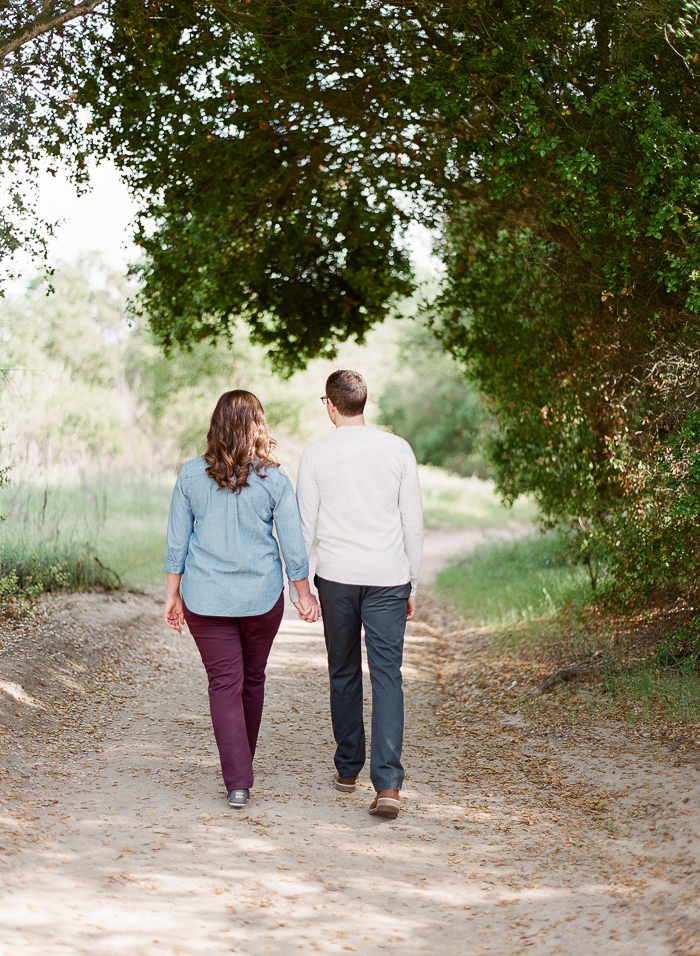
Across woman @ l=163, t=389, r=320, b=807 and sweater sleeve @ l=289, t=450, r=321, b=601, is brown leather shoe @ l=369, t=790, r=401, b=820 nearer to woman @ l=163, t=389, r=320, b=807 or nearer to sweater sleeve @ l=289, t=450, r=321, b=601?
woman @ l=163, t=389, r=320, b=807

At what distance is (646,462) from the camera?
291 inches

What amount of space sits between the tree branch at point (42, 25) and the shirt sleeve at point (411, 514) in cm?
370

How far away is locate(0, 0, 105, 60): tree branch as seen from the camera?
5.86 m

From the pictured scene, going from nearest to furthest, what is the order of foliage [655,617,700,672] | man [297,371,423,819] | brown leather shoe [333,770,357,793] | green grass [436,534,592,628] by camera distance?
→ 1. man [297,371,423,819]
2. brown leather shoe [333,770,357,793]
3. foliage [655,617,700,672]
4. green grass [436,534,592,628]

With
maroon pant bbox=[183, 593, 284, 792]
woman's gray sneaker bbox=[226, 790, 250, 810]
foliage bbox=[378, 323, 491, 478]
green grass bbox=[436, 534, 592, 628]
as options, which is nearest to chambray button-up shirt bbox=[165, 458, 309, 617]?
maroon pant bbox=[183, 593, 284, 792]

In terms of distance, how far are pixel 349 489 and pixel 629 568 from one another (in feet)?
11.3

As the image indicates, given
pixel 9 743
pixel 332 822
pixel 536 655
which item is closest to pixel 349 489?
pixel 332 822

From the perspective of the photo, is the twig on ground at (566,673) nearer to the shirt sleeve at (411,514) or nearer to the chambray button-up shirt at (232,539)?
the shirt sleeve at (411,514)

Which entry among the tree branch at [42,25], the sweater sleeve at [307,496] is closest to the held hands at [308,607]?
the sweater sleeve at [307,496]

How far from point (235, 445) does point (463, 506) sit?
2344 centimetres

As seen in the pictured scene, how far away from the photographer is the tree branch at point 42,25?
5.86 metres

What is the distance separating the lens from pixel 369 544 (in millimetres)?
4688

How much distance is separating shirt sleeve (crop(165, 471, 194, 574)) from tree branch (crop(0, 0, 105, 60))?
324 cm

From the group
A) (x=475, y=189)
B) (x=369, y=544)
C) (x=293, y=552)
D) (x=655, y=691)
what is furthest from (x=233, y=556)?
(x=475, y=189)
